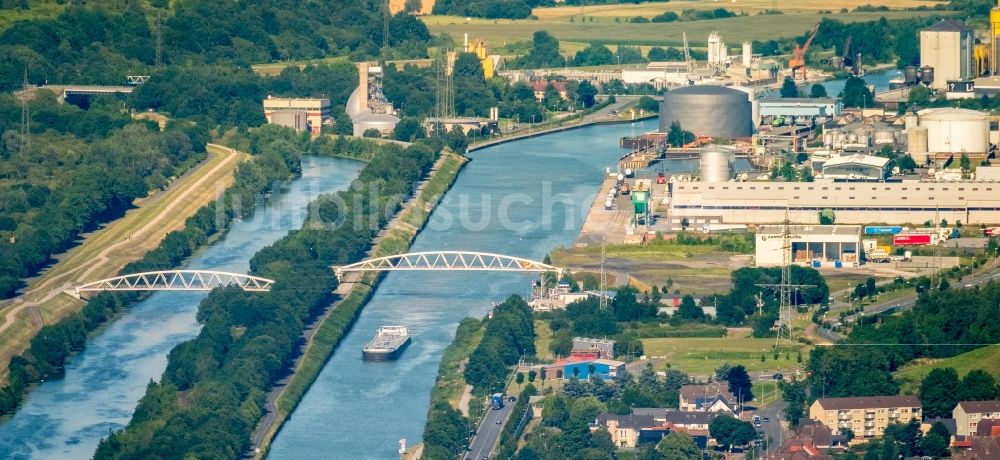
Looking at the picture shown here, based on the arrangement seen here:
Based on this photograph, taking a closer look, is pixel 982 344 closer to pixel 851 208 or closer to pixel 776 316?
pixel 776 316

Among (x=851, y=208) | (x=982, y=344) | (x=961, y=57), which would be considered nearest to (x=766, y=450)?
(x=982, y=344)

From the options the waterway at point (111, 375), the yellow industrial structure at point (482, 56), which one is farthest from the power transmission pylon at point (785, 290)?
the yellow industrial structure at point (482, 56)

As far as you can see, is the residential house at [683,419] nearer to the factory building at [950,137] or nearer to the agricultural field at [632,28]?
the factory building at [950,137]

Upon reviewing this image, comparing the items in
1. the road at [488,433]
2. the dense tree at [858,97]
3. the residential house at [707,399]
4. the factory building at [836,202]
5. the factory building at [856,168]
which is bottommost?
the road at [488,433]

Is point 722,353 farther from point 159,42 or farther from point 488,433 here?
point 159,42

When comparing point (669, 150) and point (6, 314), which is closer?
point (6, 314)

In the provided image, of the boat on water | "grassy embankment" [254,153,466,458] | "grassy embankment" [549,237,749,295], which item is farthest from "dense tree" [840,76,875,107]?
the boat on water
